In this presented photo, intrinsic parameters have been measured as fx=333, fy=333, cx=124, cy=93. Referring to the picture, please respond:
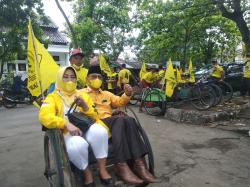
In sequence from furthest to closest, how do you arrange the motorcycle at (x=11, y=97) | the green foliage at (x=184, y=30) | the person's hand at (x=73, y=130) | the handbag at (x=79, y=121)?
the motorcycle at (x=11, y=97)
the green foliage at (x=184, y=30)
the handbag at (x=79, y=121)
the person's hand at (x=73, y=130)

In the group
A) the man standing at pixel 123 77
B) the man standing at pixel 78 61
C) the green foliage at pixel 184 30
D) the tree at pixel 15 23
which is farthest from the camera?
the tree at pixel 15 23

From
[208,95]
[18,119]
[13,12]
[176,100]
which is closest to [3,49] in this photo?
[13,12]

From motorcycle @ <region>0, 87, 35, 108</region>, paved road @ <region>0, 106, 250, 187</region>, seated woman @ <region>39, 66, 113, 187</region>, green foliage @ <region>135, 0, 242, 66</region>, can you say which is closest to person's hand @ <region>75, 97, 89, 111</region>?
seated woman @ <region>39, 66, 113, 187</region>

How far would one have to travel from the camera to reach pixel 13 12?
14648 mm

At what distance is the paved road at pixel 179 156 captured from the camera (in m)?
4.58

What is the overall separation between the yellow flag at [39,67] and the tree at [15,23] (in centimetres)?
1123

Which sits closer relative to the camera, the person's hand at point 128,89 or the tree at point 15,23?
the person's hand at point 128,89

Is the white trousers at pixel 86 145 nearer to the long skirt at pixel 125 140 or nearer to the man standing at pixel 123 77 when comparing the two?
the long skirt at pixel 125 140

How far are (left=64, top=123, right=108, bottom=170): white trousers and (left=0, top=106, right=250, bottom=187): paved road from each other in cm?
124

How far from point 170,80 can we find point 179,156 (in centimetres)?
484

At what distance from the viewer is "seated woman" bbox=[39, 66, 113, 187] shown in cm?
333

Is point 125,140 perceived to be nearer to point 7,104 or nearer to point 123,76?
point 123,76

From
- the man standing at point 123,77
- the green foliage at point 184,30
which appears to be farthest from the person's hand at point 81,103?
the green foliage at point 184,30

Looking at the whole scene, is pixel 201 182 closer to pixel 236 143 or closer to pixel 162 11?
pixel 236 143
